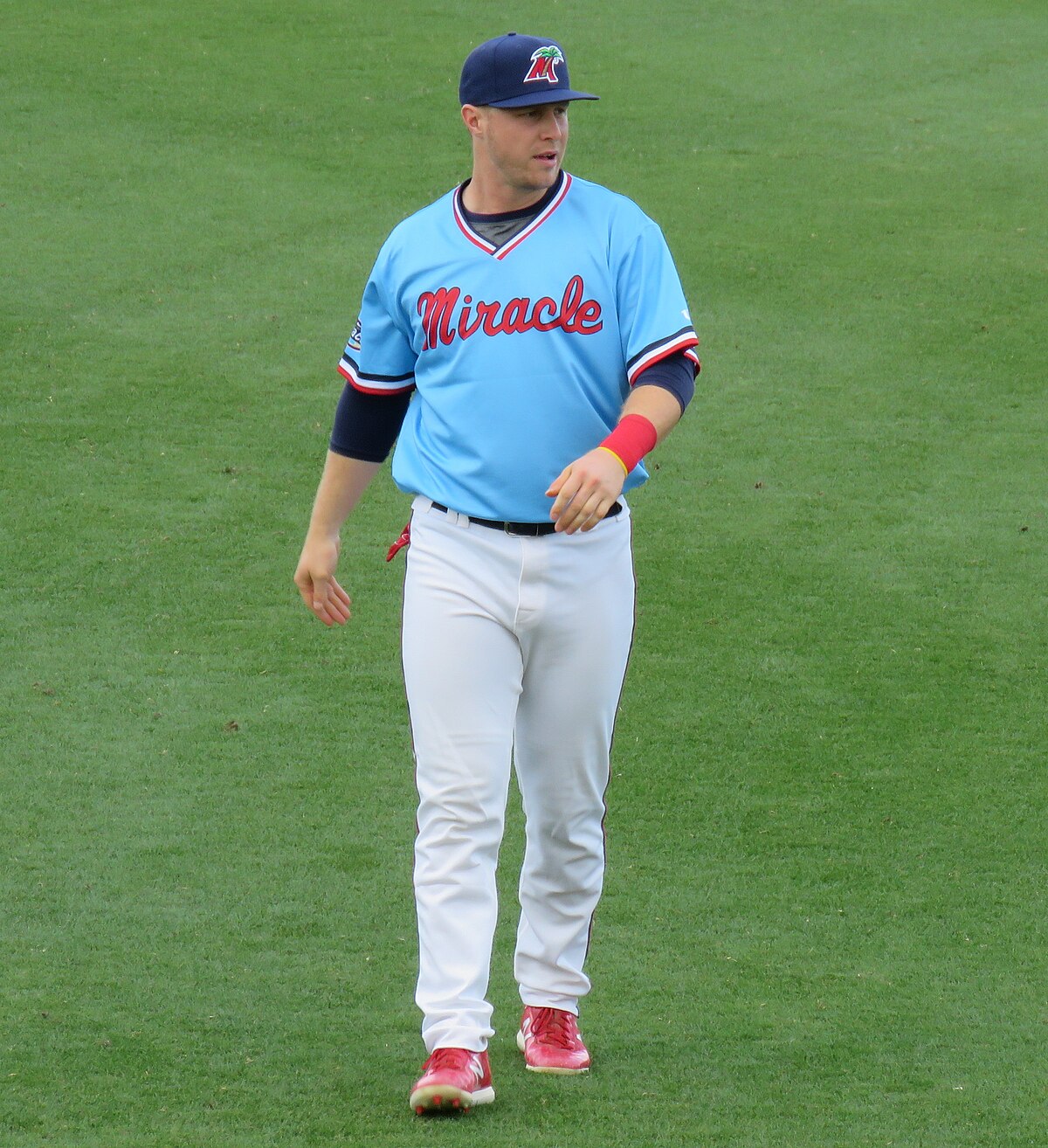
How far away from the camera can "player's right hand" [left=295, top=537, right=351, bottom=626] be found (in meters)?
3.28

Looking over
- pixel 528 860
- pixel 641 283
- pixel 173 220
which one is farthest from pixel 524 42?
pixel 173 220

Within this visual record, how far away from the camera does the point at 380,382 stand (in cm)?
321

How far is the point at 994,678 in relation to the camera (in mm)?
5059

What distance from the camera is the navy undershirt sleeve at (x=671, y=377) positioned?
2.94m

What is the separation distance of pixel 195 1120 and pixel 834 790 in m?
2.05

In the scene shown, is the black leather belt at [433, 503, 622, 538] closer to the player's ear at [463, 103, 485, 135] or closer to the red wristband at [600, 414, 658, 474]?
the red wristband at [600, 414, 658, 474]

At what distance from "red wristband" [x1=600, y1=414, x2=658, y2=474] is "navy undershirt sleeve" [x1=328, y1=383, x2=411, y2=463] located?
1.81 feet

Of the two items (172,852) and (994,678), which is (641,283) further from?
(994,678)

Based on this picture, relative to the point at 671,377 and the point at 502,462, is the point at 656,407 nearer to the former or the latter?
the point at 671,377

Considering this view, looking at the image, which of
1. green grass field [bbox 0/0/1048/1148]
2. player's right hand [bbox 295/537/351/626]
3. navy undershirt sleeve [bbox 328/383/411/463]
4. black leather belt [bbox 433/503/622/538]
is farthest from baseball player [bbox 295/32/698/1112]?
green grass field [bbox 0/0/1048/1148]

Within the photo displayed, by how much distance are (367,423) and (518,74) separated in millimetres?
713

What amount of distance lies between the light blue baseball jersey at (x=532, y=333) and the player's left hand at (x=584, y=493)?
0.94 feet

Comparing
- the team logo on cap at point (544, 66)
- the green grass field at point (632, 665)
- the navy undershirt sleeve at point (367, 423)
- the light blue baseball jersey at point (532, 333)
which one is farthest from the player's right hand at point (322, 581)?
the team logo on cap at point (544, 66)

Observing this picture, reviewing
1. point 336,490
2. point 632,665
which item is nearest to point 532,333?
point 336,490
